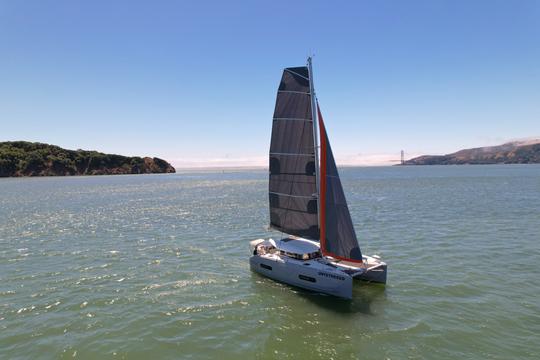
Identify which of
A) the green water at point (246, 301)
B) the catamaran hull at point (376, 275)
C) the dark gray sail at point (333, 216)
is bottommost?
the green water at point (246, 301)

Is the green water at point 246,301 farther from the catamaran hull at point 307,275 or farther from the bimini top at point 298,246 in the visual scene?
the bimini top at point 298,246

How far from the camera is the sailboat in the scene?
19.9 metres

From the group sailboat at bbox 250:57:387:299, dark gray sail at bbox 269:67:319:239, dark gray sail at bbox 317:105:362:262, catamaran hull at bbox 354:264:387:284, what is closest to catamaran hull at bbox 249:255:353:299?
sailboat at bbox 250:57:387:299

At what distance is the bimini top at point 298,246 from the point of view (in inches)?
831

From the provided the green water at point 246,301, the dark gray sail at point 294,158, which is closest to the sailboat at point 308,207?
the dark gray sail at point 294,158

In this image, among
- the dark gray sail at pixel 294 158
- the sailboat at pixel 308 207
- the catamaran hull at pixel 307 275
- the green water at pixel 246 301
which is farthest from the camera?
the dark gray sail at pixel 294 158

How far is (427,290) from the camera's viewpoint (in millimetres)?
19578

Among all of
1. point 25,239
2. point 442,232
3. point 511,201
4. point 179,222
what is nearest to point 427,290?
point 442,232

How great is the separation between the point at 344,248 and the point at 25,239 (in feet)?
109

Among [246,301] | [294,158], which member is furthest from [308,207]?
[246,301]

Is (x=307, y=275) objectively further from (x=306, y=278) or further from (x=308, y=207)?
(x=308, y=207)

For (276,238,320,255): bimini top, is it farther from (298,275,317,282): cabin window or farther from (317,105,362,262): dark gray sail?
(298,275,317,282): cabin window

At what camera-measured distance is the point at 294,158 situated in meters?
22.0

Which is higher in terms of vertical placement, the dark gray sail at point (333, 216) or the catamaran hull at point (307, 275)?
the dark gray sail at point (333, 216)
